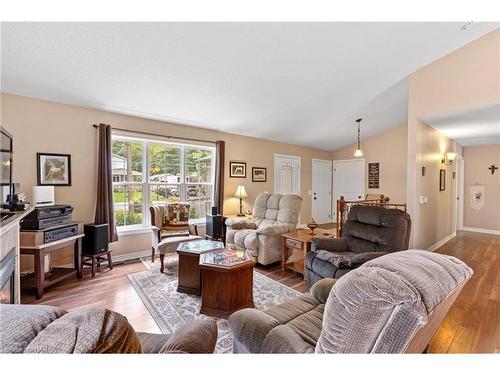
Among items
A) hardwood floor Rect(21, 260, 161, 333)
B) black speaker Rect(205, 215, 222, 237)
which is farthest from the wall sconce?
hardwood floor Rect(21, 260, 161, 333)

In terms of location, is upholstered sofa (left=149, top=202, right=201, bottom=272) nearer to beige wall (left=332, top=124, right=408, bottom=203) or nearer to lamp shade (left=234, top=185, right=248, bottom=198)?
lamp shade (left=234, top=185, right=248, bottom=198)

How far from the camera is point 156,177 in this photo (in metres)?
4.31

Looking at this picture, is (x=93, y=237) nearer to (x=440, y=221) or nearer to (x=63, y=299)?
(x=63, y=299)

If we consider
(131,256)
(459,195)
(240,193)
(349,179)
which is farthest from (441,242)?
(131,256)

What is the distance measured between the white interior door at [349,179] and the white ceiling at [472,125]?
2199 millimetres

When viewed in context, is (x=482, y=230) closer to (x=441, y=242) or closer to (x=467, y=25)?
(x=441, y=242)

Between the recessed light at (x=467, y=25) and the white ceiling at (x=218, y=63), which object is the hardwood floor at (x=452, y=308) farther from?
the recessed light at (x=467, y=25)

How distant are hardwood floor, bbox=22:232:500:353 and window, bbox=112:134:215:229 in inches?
37.2

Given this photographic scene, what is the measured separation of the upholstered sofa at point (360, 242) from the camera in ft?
7.87

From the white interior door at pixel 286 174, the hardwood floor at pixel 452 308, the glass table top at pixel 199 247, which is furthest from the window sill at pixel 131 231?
the white interior door at pixel 286 174

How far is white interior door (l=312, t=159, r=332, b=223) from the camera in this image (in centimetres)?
707

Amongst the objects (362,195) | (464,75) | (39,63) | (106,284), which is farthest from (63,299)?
(362,195)


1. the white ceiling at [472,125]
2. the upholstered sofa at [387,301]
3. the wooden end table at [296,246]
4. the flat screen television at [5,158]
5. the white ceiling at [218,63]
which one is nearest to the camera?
the upholstered sofa at [387,301]

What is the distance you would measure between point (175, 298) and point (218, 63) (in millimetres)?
2629
